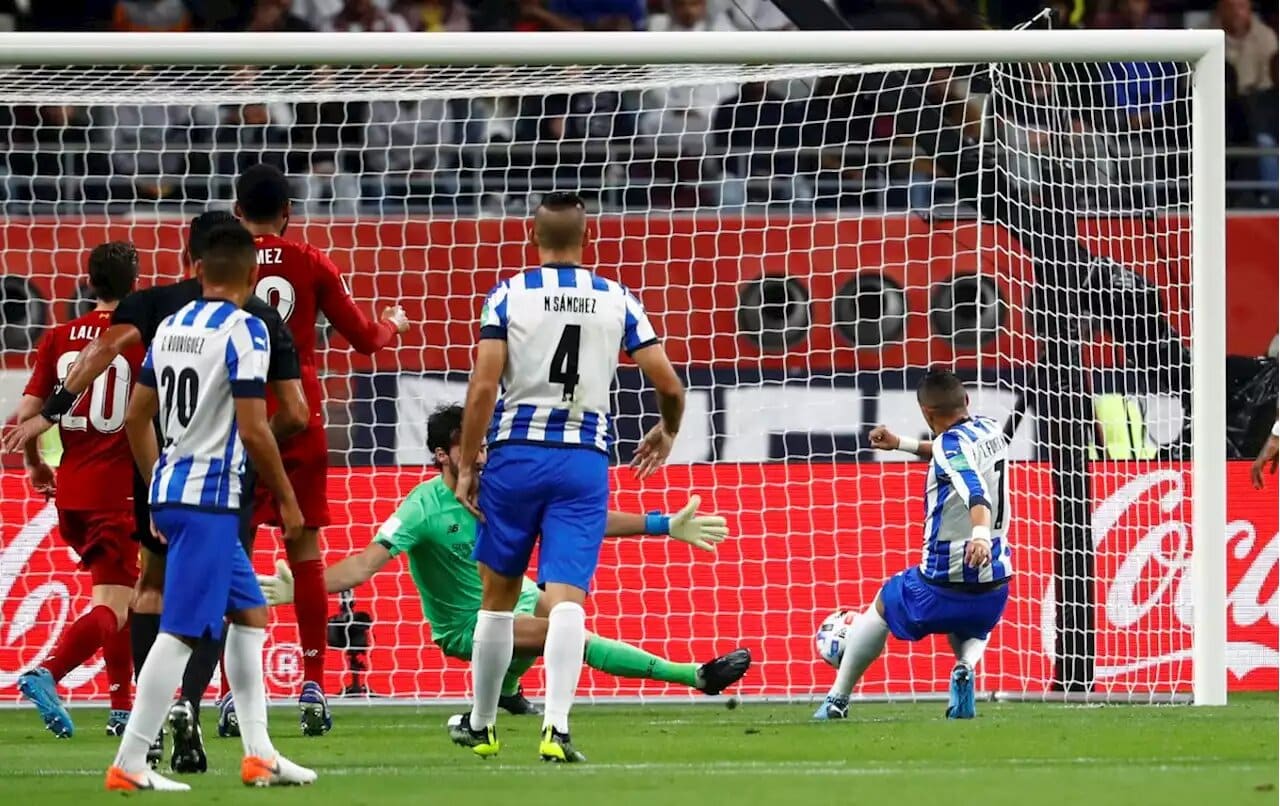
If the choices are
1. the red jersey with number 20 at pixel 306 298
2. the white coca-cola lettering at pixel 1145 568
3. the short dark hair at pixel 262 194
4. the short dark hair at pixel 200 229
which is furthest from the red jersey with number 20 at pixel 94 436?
the white coca-cola lettering at pixel 1145 568

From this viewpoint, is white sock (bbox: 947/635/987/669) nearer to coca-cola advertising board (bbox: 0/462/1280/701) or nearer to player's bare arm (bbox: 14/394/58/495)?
coca-cola advertising board (bbox: 0/462/1280/701)

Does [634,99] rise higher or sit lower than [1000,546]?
higher

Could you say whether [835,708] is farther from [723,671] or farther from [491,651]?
[491,651]

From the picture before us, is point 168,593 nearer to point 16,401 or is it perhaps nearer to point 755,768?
point 755,768

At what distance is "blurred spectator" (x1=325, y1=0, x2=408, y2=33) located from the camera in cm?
1518

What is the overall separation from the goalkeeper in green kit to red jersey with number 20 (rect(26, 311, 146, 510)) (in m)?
0.72

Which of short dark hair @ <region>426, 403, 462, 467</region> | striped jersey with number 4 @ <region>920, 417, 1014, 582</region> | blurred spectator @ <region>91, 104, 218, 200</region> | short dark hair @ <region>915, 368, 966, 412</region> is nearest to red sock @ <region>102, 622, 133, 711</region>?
short dark hair @ <region>426, 403, 462, 467</region>

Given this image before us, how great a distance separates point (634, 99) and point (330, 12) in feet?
9.53

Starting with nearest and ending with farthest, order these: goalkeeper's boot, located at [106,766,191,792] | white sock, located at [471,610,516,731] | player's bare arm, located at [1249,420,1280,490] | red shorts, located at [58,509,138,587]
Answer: goalkeeper's boot, located at [106,766,191,792] < white sock, located at [471,610,516,731] < red shorts, located at [58,509,138,587] < player's bare arm, located at [1249,420,1280,490]

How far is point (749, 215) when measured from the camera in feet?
37.8

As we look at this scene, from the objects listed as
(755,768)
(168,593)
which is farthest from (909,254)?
(168,593)

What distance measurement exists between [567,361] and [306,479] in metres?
1.63

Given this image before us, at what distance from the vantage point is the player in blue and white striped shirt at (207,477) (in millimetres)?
5797

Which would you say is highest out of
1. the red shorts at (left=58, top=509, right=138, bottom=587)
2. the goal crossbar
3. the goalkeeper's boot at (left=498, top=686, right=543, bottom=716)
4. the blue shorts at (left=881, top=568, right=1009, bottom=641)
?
the goal crossbar
